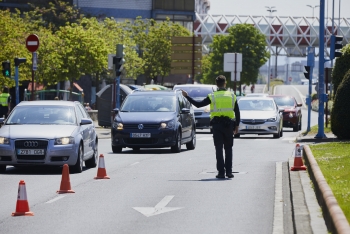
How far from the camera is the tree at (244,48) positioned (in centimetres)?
10700

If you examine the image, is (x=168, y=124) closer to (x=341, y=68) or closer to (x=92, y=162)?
(x=92, y=162)

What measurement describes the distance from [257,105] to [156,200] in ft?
83.2

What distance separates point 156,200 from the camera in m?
14.4

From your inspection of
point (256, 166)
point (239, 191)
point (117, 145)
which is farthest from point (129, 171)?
point (117, 145)

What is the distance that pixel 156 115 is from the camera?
A: 2692 cm

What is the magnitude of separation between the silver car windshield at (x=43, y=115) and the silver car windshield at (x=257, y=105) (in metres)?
18.7

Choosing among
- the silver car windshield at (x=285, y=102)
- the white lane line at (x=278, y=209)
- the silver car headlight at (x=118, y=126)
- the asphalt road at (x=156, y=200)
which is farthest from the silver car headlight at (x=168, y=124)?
the silver car windshield at (x=285, y=102)

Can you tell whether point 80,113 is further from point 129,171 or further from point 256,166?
point 256,166

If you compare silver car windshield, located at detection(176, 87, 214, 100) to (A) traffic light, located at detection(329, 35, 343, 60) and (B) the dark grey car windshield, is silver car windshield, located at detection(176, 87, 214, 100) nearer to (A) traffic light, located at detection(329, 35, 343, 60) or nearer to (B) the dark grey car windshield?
(B) the dark grey car windshield

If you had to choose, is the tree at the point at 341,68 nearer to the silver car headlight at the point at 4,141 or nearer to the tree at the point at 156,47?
the silver car headlight at the point at 4,141

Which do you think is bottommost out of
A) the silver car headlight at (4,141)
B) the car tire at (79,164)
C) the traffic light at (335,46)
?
the car tire at (79,164)

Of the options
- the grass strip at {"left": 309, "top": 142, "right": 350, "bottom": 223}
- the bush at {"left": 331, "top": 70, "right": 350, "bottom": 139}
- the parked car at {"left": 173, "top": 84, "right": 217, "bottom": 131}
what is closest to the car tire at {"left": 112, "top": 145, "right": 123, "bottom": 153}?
the grass strip at {"left": 309, "top": 142, "right": 350, "bottom": 223}

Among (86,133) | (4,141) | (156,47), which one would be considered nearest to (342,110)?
(86,133)

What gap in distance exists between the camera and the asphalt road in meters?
11.6
